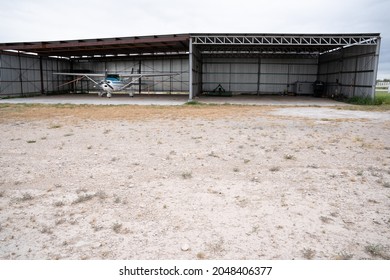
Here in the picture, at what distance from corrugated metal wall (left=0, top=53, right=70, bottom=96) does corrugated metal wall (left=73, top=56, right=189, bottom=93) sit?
324 centimetres

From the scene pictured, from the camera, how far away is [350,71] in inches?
1018

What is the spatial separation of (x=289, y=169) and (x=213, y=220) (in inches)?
117

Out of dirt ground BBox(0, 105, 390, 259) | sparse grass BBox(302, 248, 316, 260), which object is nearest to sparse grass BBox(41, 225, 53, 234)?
dirt ground BBox(0, 105, 390, 259)

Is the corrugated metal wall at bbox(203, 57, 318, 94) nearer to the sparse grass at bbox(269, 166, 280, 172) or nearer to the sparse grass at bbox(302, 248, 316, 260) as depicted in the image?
the sparse grass at bbox(269, 166, 280, 172)

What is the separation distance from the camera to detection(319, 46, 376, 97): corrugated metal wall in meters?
22.9

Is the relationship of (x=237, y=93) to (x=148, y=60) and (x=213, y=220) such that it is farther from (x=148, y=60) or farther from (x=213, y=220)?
(x=213, y=220)

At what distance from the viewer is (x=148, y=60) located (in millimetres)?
35531

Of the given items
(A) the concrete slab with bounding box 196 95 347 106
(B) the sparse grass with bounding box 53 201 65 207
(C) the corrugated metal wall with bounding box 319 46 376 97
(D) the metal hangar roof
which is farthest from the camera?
(A) the concrete slab with bounding box 196 95 347 106

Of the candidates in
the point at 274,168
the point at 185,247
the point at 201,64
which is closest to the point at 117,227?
the point at 185,247

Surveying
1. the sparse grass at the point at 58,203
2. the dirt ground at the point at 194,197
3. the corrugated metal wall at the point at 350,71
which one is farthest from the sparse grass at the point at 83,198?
the corrugated metal wall at the point at 350,71

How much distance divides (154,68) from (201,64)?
5996mm

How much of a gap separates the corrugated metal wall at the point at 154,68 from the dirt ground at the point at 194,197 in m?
26.4

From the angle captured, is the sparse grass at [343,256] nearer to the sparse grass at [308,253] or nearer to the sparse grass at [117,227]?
the sparse grass at [308,253]

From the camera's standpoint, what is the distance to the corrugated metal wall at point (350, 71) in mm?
22891
